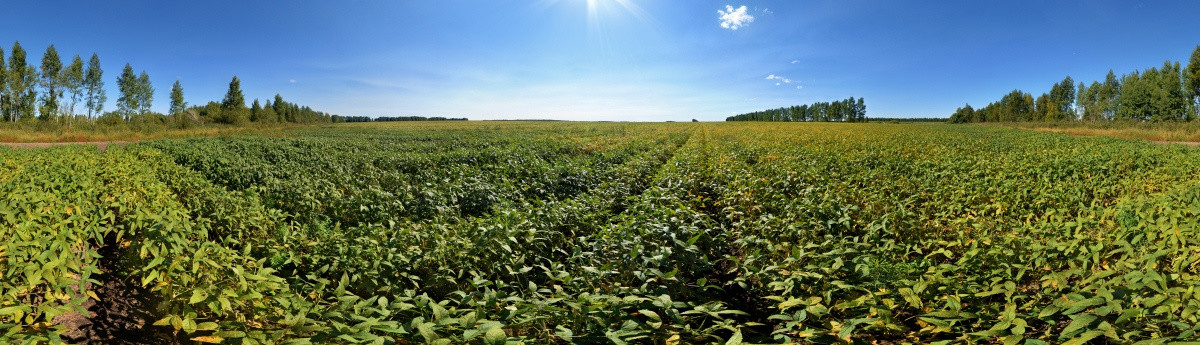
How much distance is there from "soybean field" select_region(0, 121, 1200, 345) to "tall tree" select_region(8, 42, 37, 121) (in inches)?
2228

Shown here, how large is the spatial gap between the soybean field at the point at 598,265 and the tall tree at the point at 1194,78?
67204 millimetres

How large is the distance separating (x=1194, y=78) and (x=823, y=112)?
73.0 metres

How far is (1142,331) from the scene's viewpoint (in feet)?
8.14

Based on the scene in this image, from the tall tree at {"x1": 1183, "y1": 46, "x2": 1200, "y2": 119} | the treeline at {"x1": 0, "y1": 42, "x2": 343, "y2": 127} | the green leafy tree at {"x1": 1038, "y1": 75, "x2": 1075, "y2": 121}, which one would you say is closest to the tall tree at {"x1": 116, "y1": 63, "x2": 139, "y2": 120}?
the treeline at {"x1": 0, "y1": 42, "x2": 343, "y2": 127}

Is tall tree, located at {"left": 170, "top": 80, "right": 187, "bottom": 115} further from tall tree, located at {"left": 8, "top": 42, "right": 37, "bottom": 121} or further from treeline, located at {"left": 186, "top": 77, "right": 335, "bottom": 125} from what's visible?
tall tree, located at {"left": 8, "top": 42, "right": 37, "bottom": 121}

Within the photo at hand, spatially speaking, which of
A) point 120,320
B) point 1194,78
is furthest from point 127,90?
point 1194,78

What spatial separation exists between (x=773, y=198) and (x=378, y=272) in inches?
228

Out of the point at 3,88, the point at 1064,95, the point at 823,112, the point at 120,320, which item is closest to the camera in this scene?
the point at 120,320

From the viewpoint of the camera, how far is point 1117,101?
233ft

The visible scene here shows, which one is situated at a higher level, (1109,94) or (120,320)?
(1109,94)

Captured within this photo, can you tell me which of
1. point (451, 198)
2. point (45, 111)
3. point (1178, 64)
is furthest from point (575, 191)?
point (1178, 64)

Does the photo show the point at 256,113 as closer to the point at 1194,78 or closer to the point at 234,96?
the point at 234,96

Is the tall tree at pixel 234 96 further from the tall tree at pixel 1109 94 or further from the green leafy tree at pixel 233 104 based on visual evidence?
the tall tree at pixel 1109 94

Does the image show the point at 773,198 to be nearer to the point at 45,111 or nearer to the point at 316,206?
the point at 316,206
